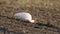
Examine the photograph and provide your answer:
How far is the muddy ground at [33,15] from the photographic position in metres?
5.45

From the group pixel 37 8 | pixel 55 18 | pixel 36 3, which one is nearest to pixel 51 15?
pixel 55 18

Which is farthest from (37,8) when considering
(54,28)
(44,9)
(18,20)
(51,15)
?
(54,28)

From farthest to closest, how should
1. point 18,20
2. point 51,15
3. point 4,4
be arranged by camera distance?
point 4,4, point 51,15, point 18,20

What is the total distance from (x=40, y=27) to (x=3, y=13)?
1.48 metres

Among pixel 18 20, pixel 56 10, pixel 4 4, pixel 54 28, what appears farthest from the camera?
pixel 4 4

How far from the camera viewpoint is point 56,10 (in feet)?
23.8

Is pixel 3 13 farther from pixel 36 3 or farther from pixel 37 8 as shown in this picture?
pixel 36 3

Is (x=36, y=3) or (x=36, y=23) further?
(x=36, y=3)

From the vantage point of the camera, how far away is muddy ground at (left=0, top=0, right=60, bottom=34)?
545 centimetres

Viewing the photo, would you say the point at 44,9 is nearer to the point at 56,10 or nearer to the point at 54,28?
the point at 56,10

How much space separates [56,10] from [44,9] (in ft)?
1.14

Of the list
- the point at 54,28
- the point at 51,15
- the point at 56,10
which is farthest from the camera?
the point at 56,10

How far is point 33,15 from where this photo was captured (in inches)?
266

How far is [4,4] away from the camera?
26.0ft
